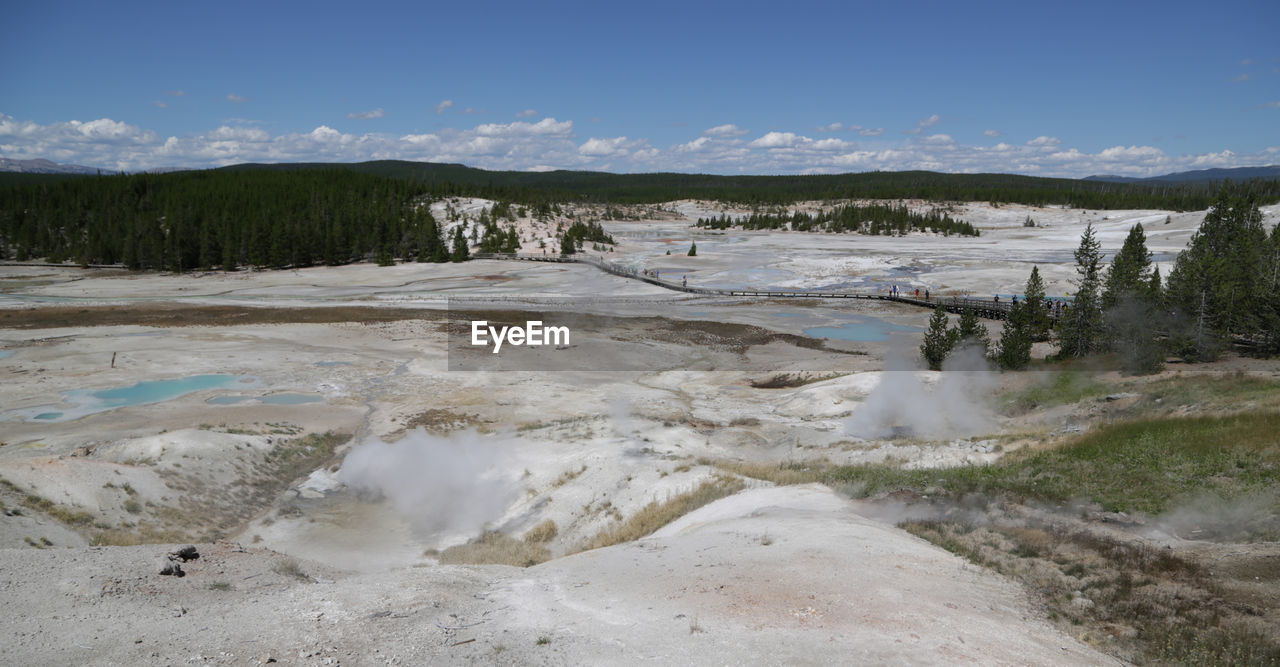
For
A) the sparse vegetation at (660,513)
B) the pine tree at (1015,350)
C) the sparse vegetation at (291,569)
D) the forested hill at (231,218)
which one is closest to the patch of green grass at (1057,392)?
the pine tree at (1015,350)

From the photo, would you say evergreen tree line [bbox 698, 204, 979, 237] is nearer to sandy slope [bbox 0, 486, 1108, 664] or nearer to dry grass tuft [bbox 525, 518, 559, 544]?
dry grass tuft [bbox 525, 518, 559, 544]

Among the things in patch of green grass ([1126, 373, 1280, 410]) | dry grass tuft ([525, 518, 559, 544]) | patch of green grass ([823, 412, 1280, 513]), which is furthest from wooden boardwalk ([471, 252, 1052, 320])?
dry grass tuft ([525, 518, 559, 544])

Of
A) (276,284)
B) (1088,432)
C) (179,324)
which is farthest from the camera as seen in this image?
(276,284)

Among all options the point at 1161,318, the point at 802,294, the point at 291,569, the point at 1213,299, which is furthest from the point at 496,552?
the point at 802,294

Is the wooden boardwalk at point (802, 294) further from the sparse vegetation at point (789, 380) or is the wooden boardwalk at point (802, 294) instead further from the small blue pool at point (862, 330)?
the sparse vegetation at point (789, 380)

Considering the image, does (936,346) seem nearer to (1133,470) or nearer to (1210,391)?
(1210,391)

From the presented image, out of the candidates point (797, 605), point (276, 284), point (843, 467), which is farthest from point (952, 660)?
point (276, 284)

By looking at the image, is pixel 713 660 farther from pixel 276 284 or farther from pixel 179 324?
pixel 276 284
